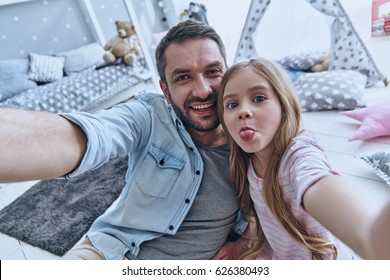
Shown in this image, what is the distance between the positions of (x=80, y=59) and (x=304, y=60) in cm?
268

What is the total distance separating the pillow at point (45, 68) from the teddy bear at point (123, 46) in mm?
694

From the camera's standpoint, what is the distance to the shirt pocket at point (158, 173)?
2.34 ft

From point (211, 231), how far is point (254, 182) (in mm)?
217

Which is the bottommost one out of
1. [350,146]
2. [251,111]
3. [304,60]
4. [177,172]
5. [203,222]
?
[350,146]

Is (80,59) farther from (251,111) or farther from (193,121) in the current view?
(251,111)

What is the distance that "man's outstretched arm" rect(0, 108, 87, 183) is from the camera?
0.41m

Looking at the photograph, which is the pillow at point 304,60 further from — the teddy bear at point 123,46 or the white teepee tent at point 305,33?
the teddy bear at point 123,46

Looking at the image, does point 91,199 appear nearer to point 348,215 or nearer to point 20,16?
point 348,215

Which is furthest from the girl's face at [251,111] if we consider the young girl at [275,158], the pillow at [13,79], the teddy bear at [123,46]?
the pillow at [13,79]

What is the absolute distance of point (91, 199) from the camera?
1.45 metres

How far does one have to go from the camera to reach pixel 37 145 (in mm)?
447

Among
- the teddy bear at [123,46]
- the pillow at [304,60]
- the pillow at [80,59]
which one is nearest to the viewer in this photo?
the pillow at [304,60]

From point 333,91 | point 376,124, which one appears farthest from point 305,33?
point 376,124
